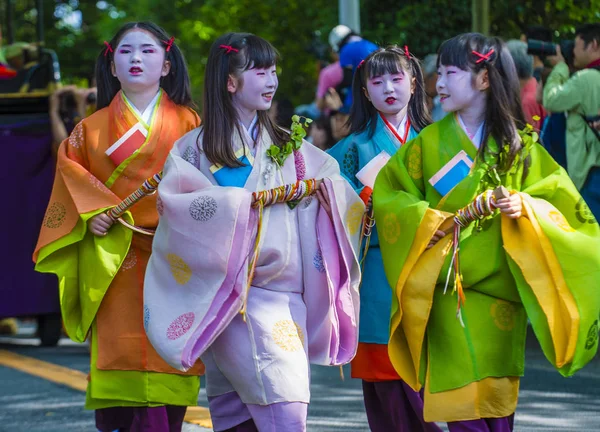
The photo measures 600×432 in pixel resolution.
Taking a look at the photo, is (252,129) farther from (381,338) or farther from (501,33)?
(501,33)

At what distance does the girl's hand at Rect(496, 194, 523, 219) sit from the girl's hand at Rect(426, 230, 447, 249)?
9.9 inches

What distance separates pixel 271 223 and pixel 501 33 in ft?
29.4

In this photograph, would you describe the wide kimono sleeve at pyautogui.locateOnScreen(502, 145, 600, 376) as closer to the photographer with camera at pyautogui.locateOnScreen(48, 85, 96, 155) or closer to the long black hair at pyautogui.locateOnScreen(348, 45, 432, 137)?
the long black hair at pyautogui.locateOnScreen(348, 45, 432, 137)

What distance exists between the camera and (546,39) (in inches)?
340

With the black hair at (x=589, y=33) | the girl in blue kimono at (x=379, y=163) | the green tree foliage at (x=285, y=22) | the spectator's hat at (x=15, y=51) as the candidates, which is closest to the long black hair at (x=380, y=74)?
the girl in blue kimono at (x=379, y=163)

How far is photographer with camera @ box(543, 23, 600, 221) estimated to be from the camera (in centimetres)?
745

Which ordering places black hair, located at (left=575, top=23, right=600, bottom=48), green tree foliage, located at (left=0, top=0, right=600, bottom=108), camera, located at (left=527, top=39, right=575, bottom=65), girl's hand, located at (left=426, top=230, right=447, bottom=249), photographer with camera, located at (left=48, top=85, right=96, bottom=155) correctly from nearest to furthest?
1. girl's hand, located at (left=426, top=230, right=447, bottom=249)
2. black hair, located at (left=575, top=23, right=600, bottom=48)
3. camera, located at (left=527, top=39, right=575, bottom=65)
4. photographer with camera, located at (left=48, top=85, right=96, bottom=155)
5. green tree foliage, located at (left=0, top=0, right=600, bottom=108)

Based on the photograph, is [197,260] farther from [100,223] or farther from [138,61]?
[138,61]

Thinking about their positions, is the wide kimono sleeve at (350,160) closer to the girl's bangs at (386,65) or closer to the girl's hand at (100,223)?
the girl's bangs at (386,65)

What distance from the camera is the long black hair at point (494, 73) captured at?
14.6 feet

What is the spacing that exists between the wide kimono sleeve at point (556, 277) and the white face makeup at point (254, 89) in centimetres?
96

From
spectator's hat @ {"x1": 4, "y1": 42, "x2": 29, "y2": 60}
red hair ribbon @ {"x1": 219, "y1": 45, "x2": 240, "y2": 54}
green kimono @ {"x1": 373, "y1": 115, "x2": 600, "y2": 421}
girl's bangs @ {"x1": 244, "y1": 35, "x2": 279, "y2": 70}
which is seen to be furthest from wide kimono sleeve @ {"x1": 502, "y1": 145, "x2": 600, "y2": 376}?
spectator's hat @ {"x1": 4, "y1": 42, "x2": 29, "y2": 60}

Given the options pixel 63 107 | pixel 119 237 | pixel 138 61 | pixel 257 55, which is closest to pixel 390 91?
pixel 257 55

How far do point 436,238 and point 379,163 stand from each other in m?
Answer: 0.74
